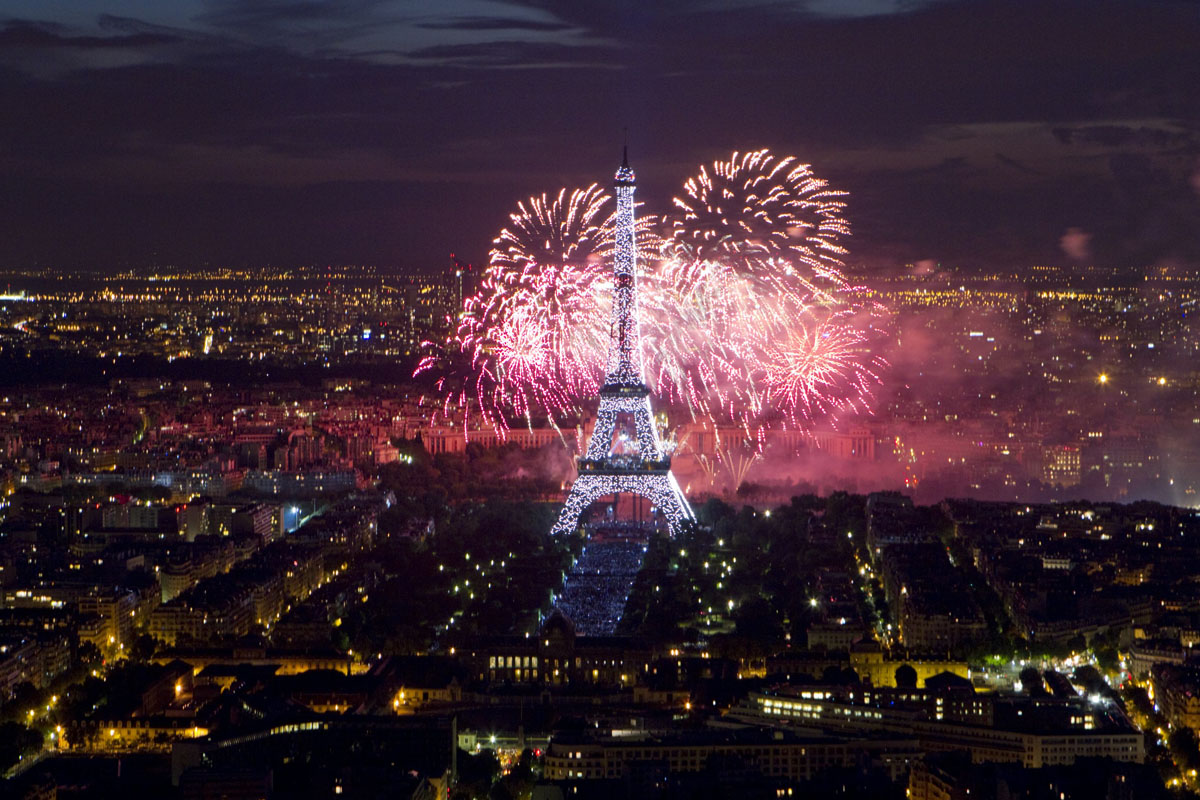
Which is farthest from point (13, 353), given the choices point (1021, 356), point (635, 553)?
point (635, 553)

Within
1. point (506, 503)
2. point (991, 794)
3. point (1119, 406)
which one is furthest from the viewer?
point (1119, 406)

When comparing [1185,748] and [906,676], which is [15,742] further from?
[1185,748]

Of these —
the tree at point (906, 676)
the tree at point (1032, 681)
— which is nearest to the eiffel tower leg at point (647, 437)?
the tree at point (1032, 681)

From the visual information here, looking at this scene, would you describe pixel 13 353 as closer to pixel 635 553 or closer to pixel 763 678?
pixel 635 553

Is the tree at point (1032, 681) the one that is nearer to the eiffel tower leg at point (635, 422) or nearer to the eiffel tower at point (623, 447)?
the eiffel tower at point (623, 447)

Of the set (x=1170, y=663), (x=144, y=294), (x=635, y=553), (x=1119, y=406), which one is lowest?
(x=1170, y=663)

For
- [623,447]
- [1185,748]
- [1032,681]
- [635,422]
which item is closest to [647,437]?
[623,447]

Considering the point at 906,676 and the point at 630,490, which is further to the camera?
the point at 630,490

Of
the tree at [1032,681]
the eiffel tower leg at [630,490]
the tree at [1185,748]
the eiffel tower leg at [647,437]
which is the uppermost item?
the eiffel tower leg at [647,437]
